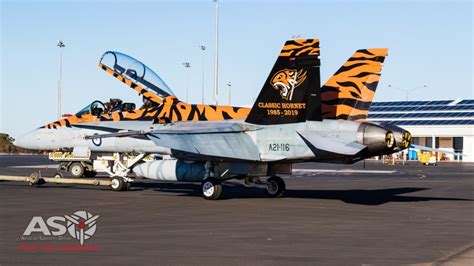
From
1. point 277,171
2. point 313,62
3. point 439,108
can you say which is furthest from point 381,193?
point 439,108

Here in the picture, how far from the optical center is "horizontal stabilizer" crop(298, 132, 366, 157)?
1806 centimetres

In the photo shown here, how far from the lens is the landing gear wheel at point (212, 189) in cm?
2097

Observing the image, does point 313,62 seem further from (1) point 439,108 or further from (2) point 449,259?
(1) point 439,108

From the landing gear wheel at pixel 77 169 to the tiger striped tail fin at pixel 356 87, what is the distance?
12.6 meters

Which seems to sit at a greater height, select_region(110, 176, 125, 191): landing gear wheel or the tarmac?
select_region(110, 176, 125, 191): landing gear wheel

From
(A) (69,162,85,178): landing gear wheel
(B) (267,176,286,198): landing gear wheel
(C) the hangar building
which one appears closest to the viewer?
(B) (267,176,286,198): landing gear wheel

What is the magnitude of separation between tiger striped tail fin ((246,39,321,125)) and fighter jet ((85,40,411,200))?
28 mm

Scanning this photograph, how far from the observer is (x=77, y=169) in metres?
29.7

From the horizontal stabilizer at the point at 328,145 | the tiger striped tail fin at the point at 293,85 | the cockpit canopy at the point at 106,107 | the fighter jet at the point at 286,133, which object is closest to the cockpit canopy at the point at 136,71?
the cockpit canopy at the point at 106,107

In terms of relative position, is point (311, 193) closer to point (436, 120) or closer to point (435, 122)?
point (435, 122)

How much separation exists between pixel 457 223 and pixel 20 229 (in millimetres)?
9637

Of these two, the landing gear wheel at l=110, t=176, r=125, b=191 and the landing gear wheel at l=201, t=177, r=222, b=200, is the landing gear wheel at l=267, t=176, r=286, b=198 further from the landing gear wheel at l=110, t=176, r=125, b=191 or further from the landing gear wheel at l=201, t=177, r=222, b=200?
the landing gear wheel at l=110, t=176, r=125, b=191

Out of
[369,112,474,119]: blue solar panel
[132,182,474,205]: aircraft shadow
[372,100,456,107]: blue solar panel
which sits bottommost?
[132,182,474,205]: aircraft shadow

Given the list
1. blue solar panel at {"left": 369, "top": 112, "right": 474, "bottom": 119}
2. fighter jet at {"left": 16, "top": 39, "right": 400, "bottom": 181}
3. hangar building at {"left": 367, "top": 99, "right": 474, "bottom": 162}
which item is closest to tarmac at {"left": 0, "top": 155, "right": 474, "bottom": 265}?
fighter jet at {"left": 16, "top": 39, "right": 400, "bottom": 181}
